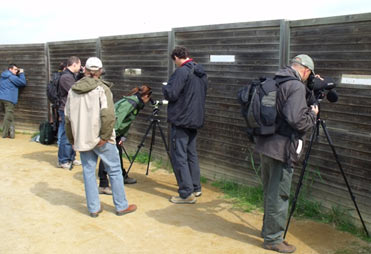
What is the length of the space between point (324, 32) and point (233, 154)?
2.33m

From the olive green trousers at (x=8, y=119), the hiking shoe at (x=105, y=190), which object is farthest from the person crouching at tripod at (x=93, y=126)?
the olive green trousers at (x=8, y=119)

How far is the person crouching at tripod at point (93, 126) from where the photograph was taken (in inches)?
197

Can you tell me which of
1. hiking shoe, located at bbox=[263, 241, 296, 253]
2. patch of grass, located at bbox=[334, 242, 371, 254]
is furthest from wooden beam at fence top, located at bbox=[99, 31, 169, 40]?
patch of grass, located at bbox=[334, 242, 371, 254]

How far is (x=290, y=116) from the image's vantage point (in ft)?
13.0

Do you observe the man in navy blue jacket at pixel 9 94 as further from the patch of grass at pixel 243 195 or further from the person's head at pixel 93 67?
the patch of grass at pixel 243 195

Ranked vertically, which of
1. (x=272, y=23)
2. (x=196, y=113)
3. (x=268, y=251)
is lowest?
(x=268, y=251)

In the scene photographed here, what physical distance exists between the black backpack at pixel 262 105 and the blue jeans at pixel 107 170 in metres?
1.88

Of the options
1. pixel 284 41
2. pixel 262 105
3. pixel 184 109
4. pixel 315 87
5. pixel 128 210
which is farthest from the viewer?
pixel 184 109

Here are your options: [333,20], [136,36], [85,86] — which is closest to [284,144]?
[333,20]

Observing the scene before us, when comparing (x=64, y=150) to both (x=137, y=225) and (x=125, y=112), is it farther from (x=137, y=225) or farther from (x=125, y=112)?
(x=137, y=225)

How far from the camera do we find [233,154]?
6543 mm

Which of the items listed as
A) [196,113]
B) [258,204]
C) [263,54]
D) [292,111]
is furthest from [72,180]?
[292,111]

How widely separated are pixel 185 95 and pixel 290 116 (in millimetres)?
2119

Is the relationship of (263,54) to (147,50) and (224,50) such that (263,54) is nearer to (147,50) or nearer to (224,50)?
(224,50)
